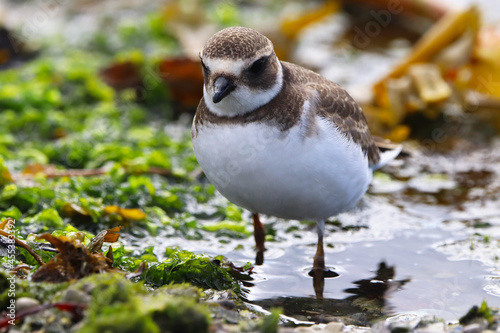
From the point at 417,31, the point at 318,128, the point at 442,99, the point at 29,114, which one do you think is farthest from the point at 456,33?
the point at 29,114

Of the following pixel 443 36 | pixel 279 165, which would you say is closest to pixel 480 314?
pixel 279 165

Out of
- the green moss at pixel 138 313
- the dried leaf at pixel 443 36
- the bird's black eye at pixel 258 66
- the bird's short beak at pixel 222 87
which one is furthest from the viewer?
the dried leaf at pixel 443 36

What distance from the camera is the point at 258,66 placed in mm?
4934

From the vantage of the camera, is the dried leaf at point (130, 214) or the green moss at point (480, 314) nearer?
the green moss at point (480, 314)

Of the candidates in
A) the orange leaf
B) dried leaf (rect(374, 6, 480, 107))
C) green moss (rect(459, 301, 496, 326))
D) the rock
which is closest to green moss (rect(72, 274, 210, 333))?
the rock

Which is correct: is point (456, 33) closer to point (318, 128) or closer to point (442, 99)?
point (442, 99)

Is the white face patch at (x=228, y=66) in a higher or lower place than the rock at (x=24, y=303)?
higher

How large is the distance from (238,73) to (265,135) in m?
0.48

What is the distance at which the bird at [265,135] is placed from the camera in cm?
480

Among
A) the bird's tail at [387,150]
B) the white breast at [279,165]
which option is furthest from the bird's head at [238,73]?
the bird's tail at [387,150]

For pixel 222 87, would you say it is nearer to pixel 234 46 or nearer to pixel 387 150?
pixel 234 46

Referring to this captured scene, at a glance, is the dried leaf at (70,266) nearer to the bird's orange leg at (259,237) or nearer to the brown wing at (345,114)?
the bird's orange leg at (259,237)

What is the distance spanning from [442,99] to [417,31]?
2.95 meters

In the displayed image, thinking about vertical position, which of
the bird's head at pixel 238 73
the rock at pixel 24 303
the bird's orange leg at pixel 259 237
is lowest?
the rock at pixel 24 303
